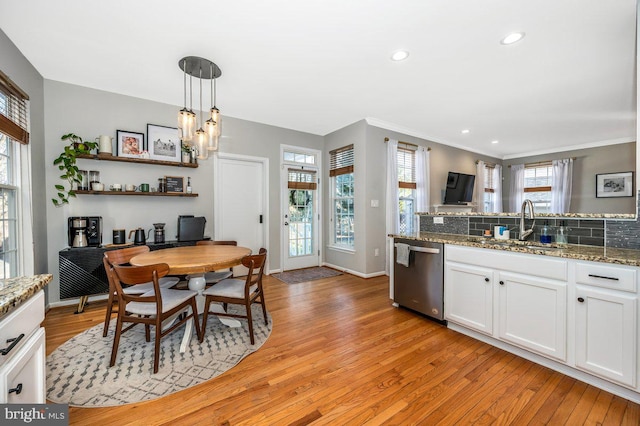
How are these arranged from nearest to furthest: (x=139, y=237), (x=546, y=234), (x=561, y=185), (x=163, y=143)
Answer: (x=546, y=234), (x=139, y=237), (x=163, y=143), (x=561, y=185)

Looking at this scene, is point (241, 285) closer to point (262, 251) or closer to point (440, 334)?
point (262, 251)

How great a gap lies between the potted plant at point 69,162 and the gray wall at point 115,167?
0.29 ft

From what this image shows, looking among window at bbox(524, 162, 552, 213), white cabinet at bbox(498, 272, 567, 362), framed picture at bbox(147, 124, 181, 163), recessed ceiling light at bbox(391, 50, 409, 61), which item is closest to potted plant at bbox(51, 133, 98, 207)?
framed picture at bbox(147, 124, 181, 163)

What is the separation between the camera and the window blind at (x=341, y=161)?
4660 millimetres

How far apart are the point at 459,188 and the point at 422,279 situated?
156 inches

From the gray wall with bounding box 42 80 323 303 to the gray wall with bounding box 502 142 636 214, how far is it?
731 cm

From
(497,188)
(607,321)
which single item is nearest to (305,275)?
(607,321)

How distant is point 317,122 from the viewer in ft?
14.7

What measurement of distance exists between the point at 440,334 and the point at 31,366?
2731 mm

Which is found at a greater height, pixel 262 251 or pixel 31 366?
pixel 262 251

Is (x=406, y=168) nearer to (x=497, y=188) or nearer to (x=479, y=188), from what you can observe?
(x=479, y=188)

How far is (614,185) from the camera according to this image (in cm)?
566

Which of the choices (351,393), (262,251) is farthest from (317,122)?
(351,393)

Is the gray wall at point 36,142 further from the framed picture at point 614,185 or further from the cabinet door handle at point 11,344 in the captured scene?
the framed picture at point 614,185
